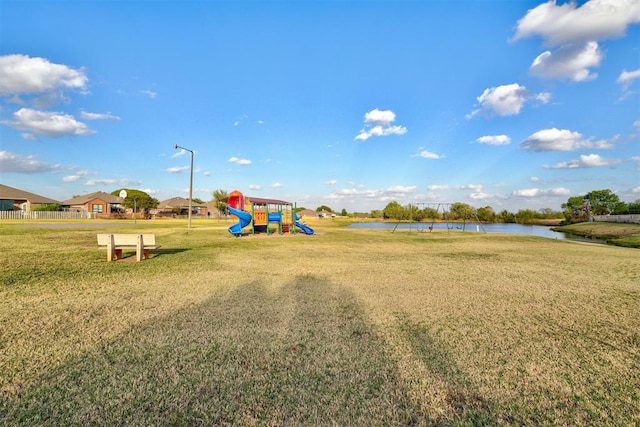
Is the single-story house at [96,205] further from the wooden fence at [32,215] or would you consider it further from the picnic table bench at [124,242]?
the picnic table bench at [124,242]

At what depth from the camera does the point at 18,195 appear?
56.5 meters

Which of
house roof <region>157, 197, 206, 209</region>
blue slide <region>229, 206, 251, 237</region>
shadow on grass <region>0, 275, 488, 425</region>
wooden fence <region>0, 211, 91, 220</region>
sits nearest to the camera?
shadow on grass <region>0, 275, 488, 425</region>

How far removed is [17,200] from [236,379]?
249 ft

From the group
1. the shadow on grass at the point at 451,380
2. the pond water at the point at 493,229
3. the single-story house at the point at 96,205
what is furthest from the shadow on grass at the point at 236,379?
the single-story house at the point at 96,205

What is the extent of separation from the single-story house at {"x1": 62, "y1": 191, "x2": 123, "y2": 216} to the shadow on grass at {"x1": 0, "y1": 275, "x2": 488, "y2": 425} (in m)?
67.6

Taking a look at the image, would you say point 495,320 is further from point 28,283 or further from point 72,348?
point 28,283

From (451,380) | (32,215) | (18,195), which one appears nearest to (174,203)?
(18,195)

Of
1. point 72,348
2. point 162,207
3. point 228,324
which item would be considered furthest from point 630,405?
point 162,207

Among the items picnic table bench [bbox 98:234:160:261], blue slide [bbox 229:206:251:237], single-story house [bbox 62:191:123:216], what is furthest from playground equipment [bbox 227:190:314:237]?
single-story house [bbox 62:191:123:216]

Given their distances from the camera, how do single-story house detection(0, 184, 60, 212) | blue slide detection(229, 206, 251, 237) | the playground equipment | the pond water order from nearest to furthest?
blue slide detection(229, 206, 251, 237), the playground equipment, the pond water, single-story house detection(0, 184, 60, 212)

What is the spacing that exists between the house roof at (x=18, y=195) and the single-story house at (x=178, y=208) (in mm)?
19805

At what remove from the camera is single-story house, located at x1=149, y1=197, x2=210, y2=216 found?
7676 centimetres

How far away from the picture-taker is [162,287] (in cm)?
622

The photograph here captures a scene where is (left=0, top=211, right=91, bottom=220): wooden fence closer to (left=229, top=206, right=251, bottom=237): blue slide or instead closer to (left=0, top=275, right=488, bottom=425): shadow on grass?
(left=229, top=206, right=251, bottom=237): blue slide
